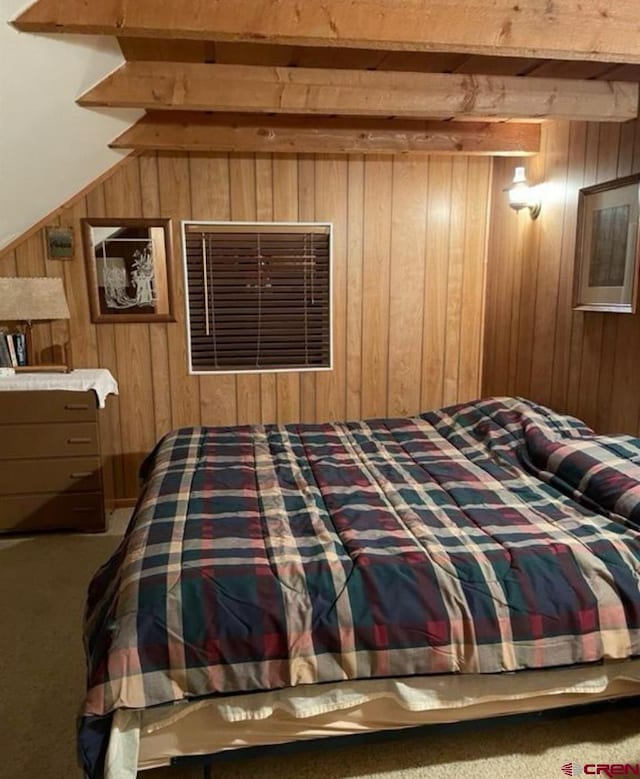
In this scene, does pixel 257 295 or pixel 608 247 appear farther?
pixel 257 295

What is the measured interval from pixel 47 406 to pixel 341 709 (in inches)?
91.5

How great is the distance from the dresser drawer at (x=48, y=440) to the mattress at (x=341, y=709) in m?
2.00

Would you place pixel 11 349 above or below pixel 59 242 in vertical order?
below

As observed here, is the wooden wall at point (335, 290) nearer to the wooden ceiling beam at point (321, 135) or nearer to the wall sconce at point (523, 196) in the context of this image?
the wooden ceiling beam at point (321, 135)

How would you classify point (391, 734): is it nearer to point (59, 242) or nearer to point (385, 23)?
point (385, 23)

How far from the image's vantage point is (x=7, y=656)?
223cm

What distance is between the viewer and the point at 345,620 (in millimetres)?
1482

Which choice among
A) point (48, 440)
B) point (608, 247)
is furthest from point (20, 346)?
point (608, 247)

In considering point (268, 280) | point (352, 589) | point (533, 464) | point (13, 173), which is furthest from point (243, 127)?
point (352, 589)

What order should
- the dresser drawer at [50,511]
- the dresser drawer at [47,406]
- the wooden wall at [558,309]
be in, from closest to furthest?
1. the wooden wall at [558,309]
2. the dresser drawer at [47,406]
3. the dresser drawer at [50,511]

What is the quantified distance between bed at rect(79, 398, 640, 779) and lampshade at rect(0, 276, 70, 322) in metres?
1.77

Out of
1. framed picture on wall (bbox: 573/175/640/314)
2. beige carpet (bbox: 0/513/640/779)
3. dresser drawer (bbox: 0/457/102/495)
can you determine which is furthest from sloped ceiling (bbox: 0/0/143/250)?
framed picture on wall (bbox: 573/175/640/314)

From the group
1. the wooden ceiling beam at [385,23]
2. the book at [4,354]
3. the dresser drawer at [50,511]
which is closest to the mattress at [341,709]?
the wooden ceiling beam at [385,23]

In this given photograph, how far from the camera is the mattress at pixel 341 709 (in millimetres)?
1463
